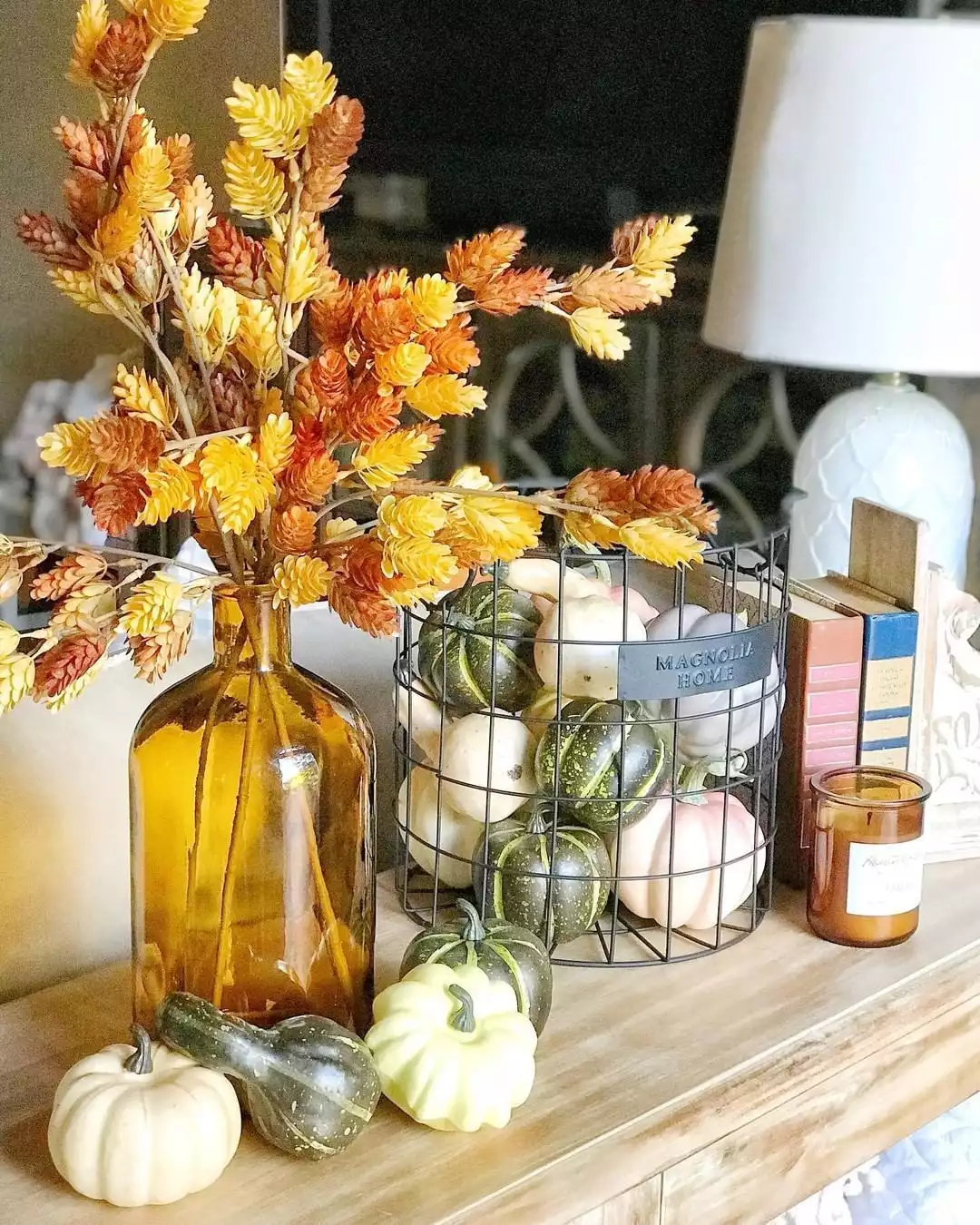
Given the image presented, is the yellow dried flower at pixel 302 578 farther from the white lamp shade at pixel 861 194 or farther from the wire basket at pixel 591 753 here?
the white lamp shade at pixel 861 194

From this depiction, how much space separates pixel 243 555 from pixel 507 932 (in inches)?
9.8

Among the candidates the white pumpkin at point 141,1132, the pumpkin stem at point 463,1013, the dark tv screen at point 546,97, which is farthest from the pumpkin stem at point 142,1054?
the dark tv screen at point 546,97

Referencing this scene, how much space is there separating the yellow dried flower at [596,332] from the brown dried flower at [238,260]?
5.2 inches

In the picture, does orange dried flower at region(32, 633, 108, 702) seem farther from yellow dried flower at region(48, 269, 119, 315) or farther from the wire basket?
the wire basket

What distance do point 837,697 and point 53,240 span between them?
23.6 inches

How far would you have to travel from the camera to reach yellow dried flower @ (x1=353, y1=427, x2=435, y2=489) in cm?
57

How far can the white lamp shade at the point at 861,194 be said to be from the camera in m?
1.18

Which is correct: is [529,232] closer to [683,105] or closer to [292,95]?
[683,105]

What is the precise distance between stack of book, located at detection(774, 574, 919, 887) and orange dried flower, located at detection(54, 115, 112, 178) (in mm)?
562

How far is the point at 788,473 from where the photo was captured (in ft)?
6.78

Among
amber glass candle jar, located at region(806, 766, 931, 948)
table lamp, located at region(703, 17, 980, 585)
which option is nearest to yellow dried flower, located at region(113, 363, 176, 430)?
amber glass candle jar, located at region(806, 766, 931, 948)

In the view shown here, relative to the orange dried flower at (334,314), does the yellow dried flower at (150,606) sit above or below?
below

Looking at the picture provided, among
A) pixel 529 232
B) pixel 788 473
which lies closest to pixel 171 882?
pixel 529 232

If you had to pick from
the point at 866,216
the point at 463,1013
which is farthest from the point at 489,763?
the point at 866,216
